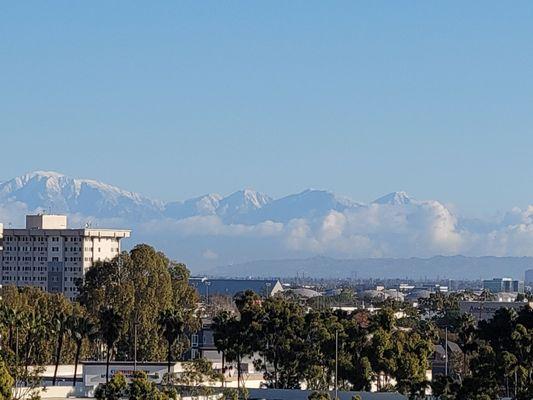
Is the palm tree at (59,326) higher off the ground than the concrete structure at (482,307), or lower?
lower

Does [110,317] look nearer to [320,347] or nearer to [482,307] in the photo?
[320,347]

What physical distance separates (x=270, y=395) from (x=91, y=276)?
42.9m

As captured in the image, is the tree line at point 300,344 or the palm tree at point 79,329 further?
the palm tree at point 79,329

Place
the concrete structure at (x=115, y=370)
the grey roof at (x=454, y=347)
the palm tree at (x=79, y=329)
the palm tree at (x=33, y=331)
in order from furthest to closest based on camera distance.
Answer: the grey roof at (x=454, y=347) → the palm tree at (x=79, y=329) → the palm tree at (x=33, y=331) → the concrete structure at (x=115, y=370)

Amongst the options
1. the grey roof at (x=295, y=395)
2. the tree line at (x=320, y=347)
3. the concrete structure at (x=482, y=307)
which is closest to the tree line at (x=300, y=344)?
the tree line at (x=320, y=347)

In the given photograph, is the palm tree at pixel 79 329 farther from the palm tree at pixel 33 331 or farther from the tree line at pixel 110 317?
the palm tree at pixel 33 331

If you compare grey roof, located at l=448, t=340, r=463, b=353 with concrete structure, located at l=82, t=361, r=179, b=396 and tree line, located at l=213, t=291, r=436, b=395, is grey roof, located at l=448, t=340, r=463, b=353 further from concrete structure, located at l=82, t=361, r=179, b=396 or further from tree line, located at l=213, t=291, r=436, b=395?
concrete structure, located at l=82, t=361, r=179, b=396

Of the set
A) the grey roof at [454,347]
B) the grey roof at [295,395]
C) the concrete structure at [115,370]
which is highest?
the grey roof at [454,347]

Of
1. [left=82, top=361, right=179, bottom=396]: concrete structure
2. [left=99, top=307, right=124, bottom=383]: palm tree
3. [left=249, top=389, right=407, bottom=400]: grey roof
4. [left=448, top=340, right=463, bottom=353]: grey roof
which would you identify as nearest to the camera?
[left=249, top=389, right=407, bottom=400]: grey roof

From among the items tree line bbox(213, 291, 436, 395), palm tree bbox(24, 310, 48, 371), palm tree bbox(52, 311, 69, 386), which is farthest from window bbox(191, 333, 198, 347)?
tree line bbox(213, 291, 436, 395)

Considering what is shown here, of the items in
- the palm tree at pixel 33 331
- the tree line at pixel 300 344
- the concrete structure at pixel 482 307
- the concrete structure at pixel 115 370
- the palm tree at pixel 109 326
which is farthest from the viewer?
the concrete structure at pixel 482 307

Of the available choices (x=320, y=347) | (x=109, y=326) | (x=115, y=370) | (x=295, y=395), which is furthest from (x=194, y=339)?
(x=295, y=395)

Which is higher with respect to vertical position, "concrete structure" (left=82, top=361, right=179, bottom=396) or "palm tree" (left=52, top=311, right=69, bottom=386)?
"palm tree" (left=52, top=311, right=69, bottom=386)

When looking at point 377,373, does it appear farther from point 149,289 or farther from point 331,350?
point 149,289
